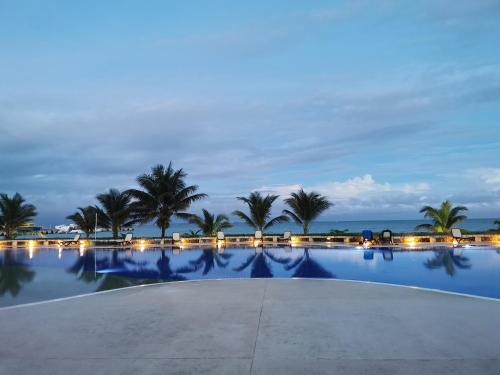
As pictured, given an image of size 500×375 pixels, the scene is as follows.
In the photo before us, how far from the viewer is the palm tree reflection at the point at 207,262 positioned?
11.8m

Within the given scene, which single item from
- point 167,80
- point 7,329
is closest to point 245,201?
point 167,80

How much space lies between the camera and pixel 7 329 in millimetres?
4602

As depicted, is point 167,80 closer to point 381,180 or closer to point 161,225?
point 161,225

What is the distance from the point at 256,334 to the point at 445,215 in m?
21.2

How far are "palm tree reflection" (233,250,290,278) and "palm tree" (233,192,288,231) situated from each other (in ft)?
22.0

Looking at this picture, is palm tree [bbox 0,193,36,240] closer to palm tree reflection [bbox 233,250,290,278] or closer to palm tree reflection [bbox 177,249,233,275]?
palm tree reflection [bbox 177,249,233,275]

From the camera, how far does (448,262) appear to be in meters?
12.1

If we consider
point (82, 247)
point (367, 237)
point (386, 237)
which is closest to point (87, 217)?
point (82, 247)

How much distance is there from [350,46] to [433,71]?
3.99 m

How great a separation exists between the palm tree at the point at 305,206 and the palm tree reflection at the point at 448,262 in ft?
30.7

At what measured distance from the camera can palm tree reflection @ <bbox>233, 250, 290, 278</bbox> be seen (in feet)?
35.1

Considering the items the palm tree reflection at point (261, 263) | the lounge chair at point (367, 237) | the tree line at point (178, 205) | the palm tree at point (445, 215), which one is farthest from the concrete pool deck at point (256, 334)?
the palm tree at point (445, 215)

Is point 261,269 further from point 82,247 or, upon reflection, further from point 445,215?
point 445,215

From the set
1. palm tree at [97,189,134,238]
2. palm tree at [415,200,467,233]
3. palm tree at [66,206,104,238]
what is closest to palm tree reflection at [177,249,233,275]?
palm tree at [97,189,134,238]
